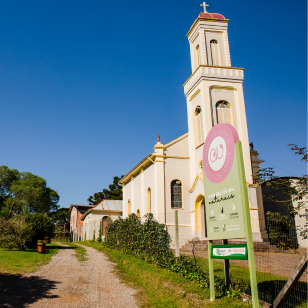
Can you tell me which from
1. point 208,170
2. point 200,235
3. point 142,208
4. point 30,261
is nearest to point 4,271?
point 30,261

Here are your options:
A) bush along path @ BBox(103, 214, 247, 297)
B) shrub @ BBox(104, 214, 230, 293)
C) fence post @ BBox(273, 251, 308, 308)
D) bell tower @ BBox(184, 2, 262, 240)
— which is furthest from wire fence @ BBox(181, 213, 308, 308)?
bell tower @ BBox(184, 2, 262, 240)

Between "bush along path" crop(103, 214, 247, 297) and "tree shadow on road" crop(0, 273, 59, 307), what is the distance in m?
3.89

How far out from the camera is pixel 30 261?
453 inches

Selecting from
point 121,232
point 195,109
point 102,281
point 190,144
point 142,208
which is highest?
point 195,109

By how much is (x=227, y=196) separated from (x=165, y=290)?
3.23 m

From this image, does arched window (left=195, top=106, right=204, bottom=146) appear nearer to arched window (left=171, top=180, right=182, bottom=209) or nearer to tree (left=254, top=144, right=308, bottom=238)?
arched window (left=171, top=180, right=182, bottom=209)

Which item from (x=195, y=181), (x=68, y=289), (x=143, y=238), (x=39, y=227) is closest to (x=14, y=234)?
(x=39, y=227)

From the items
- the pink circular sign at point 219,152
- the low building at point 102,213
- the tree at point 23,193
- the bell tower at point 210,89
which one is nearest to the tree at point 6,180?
the tree at point 23,193

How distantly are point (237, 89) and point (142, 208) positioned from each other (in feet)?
38.5

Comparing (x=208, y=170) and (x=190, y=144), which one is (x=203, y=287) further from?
(x=190, y=144)

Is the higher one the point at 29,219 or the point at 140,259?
the point at 29,219

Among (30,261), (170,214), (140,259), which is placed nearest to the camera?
(30,261)

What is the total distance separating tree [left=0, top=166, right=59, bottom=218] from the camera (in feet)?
153

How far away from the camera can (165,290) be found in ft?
24.2
